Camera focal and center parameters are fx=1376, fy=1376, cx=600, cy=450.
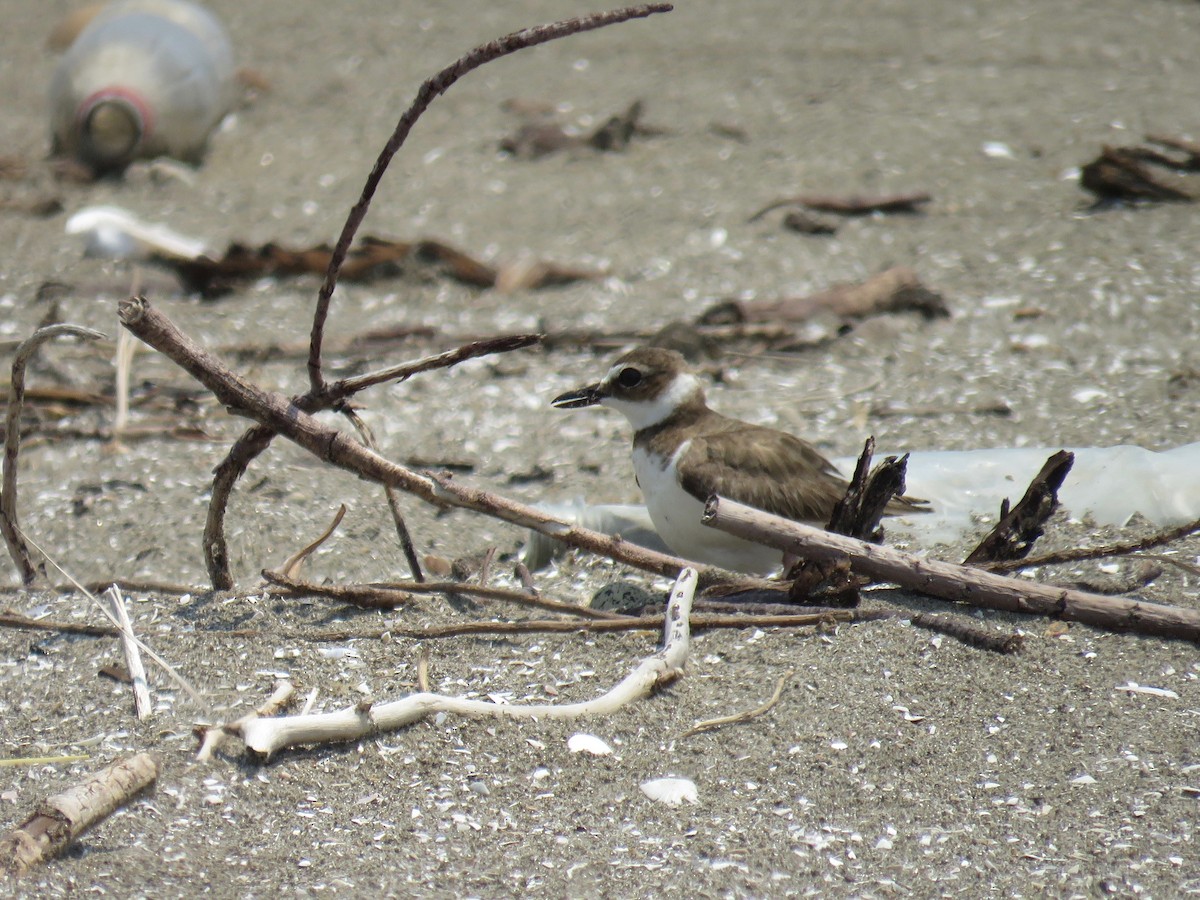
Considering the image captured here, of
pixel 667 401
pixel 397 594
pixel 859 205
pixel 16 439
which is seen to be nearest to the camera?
pixel 16 439

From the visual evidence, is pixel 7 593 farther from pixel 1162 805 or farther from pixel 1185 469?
pixel 1185 469

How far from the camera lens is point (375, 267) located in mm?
6652

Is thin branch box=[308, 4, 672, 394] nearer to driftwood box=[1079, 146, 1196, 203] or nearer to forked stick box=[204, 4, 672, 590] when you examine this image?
forked stick box=[204, 4, 672, 590]

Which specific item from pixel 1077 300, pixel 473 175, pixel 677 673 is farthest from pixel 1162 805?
pixel 473 175

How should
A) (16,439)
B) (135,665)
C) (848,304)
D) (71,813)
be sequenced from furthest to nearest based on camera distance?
(848,304)
(16,439)
(135,665)
(71,813)

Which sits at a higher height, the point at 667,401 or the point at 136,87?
the point at 136,87

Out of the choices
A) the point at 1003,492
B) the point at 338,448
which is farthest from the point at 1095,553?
the point at 338,448

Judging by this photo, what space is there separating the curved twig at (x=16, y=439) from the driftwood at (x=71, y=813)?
2.83 ft

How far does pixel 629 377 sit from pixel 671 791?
1943 millimetres

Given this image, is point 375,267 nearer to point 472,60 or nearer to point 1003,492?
point 1003,492

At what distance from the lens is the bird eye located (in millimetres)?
4367

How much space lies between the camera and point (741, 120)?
29.0ft

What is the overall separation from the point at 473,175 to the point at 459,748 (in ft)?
19.1

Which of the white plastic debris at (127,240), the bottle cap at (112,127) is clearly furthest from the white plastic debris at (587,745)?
the bottle cap at (112,127)
